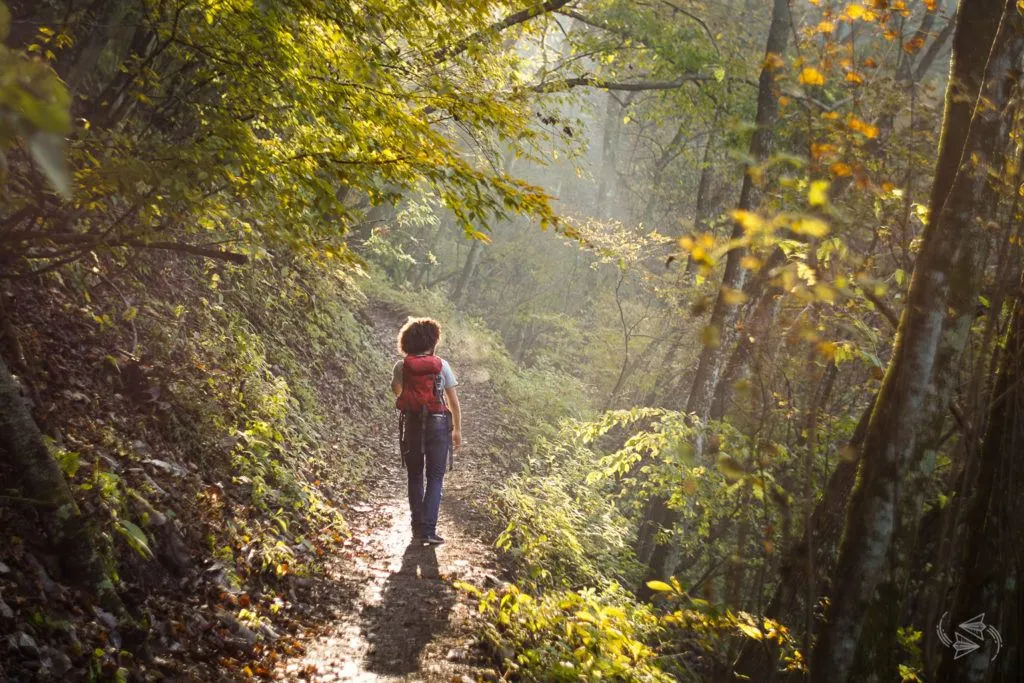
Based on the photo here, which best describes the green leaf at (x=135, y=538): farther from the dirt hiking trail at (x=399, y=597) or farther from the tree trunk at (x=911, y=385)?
the tree trunk at (x=911, y=385)

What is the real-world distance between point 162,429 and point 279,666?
236 cm

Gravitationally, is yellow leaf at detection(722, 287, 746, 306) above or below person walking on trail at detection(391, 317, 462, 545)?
above

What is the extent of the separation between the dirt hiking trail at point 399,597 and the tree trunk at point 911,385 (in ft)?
7.43

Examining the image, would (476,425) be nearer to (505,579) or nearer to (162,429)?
(505,579)

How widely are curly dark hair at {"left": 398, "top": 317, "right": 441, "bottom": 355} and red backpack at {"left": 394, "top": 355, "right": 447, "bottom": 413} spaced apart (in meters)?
0.08

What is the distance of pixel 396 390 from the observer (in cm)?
635

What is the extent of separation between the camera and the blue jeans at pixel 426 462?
632cm

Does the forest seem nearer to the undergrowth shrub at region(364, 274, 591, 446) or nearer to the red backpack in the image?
the red backpack

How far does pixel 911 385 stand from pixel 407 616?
3.91 meters

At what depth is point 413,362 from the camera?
6.27 metres

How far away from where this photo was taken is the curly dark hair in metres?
6.28

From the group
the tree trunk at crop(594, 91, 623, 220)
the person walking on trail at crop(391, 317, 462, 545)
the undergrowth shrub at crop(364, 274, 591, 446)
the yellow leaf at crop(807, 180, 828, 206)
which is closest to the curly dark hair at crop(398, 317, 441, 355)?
the person walking on trail at crop(391, 317, 462, 545)

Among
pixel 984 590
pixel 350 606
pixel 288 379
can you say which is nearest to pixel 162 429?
pixel 350 606

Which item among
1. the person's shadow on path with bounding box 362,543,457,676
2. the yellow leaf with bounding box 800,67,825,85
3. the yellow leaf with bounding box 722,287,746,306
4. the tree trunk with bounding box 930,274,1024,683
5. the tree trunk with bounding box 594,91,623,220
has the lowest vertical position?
the person's shadow on path with bounding box 362,543,457,676
